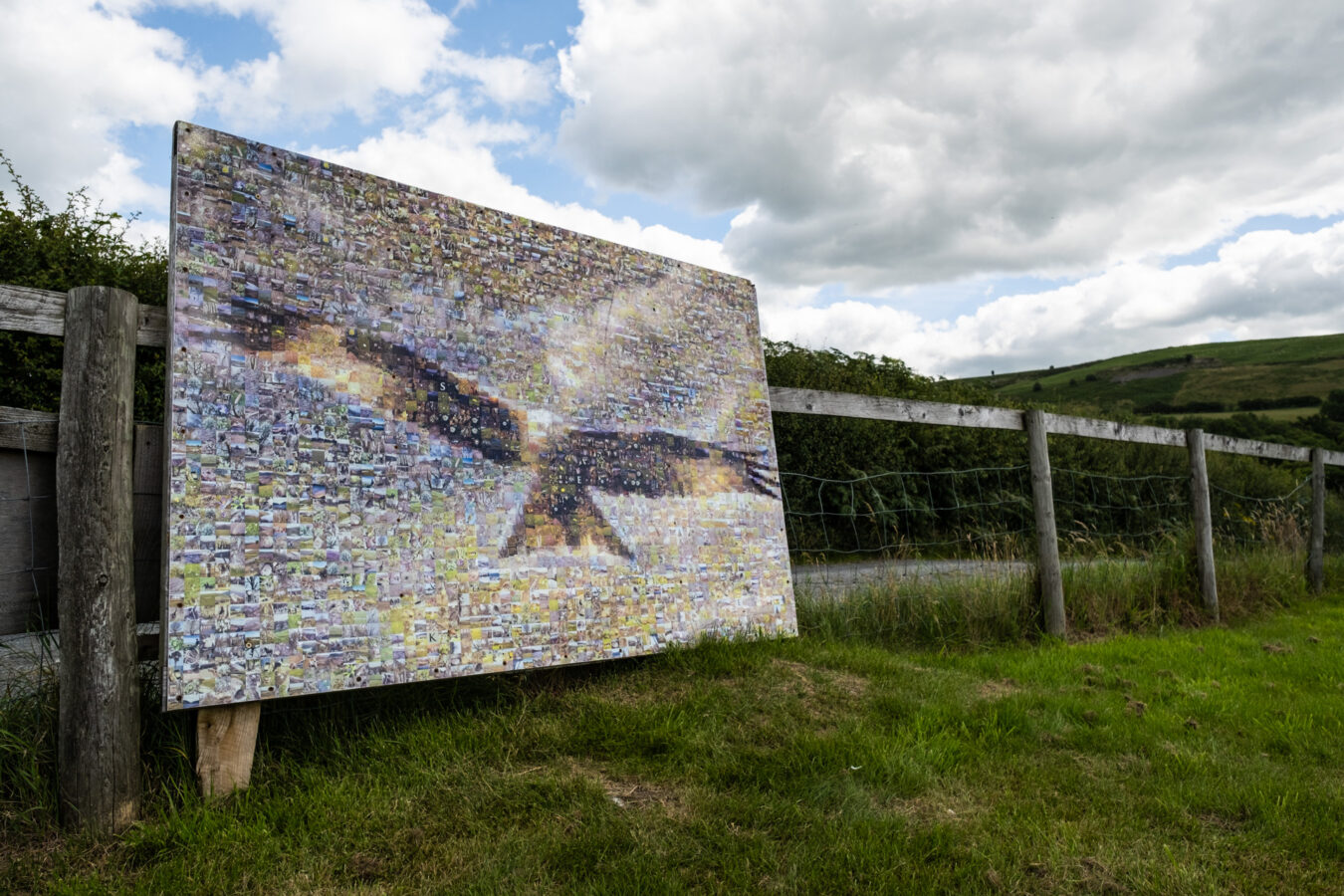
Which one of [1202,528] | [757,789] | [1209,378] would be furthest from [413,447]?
[1209,378]

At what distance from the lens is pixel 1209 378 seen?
5300 cm

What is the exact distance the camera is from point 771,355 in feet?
33.4

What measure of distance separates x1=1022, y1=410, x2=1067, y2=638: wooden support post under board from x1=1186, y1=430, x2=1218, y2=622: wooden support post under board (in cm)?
202

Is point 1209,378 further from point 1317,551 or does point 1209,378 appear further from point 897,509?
point 897,509

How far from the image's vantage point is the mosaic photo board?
2744 mm

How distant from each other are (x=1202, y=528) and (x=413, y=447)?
7165 millimetres

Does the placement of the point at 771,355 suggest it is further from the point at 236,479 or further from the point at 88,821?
the point at 88,821

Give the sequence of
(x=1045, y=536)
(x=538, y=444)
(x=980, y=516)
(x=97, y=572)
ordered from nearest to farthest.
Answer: (x=97, y=572)
(x=538, y=444)
(x=1045, y=536)
(x=980, y=516)

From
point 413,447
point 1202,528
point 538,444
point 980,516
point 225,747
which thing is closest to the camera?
point 225,747

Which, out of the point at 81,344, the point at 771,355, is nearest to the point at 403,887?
the point at 81,344

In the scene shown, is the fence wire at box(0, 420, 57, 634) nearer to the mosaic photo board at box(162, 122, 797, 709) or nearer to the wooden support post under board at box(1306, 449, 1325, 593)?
the mosaic photo board at box(162, 122, 797, 709)

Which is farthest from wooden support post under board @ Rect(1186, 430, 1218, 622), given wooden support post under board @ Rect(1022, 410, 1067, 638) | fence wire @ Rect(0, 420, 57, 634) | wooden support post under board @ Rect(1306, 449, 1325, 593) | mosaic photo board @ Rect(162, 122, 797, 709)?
fence wire @ Rect(0, 420, 57, 634)

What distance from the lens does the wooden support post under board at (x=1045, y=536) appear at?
5719 millimetres

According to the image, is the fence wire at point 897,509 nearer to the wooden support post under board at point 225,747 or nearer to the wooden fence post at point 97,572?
the wooden support post under board at point 225,747
